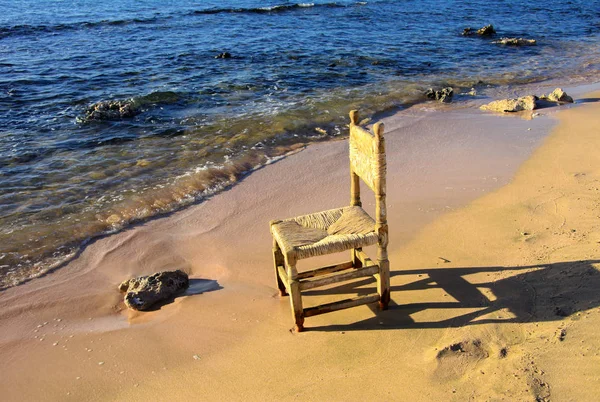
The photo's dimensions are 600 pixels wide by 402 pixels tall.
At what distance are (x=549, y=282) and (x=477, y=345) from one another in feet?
3.24

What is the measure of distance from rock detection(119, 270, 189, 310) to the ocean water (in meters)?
1.21

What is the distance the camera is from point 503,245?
4.59m

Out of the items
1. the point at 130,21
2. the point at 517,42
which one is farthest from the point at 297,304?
the point at 130,21

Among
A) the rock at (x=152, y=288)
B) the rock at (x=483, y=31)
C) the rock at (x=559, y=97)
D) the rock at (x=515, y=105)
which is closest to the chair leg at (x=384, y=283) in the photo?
the rock at (x=152, y=288)

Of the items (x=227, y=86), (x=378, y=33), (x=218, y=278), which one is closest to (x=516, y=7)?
(x=378, y=33)

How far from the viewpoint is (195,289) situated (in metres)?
4.37

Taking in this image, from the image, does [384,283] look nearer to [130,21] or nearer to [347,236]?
[347,236]

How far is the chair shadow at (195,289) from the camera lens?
4172mm

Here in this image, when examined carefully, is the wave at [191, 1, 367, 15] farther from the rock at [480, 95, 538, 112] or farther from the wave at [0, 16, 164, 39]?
the rock at [480, 95, 538, 112]

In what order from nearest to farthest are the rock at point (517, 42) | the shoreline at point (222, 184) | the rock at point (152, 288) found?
the rock at point (152, 288) → the shoreline at point (222, 184) → the rock at point (517, 42)

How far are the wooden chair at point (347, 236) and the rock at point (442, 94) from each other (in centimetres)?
635

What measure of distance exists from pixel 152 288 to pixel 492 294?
2676 mm

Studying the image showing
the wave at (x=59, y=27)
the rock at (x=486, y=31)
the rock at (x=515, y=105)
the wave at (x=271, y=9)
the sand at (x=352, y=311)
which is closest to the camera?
the sand at (x=352, y=311)

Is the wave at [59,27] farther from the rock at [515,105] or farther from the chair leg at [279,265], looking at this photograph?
the chair leg at [279,265]
